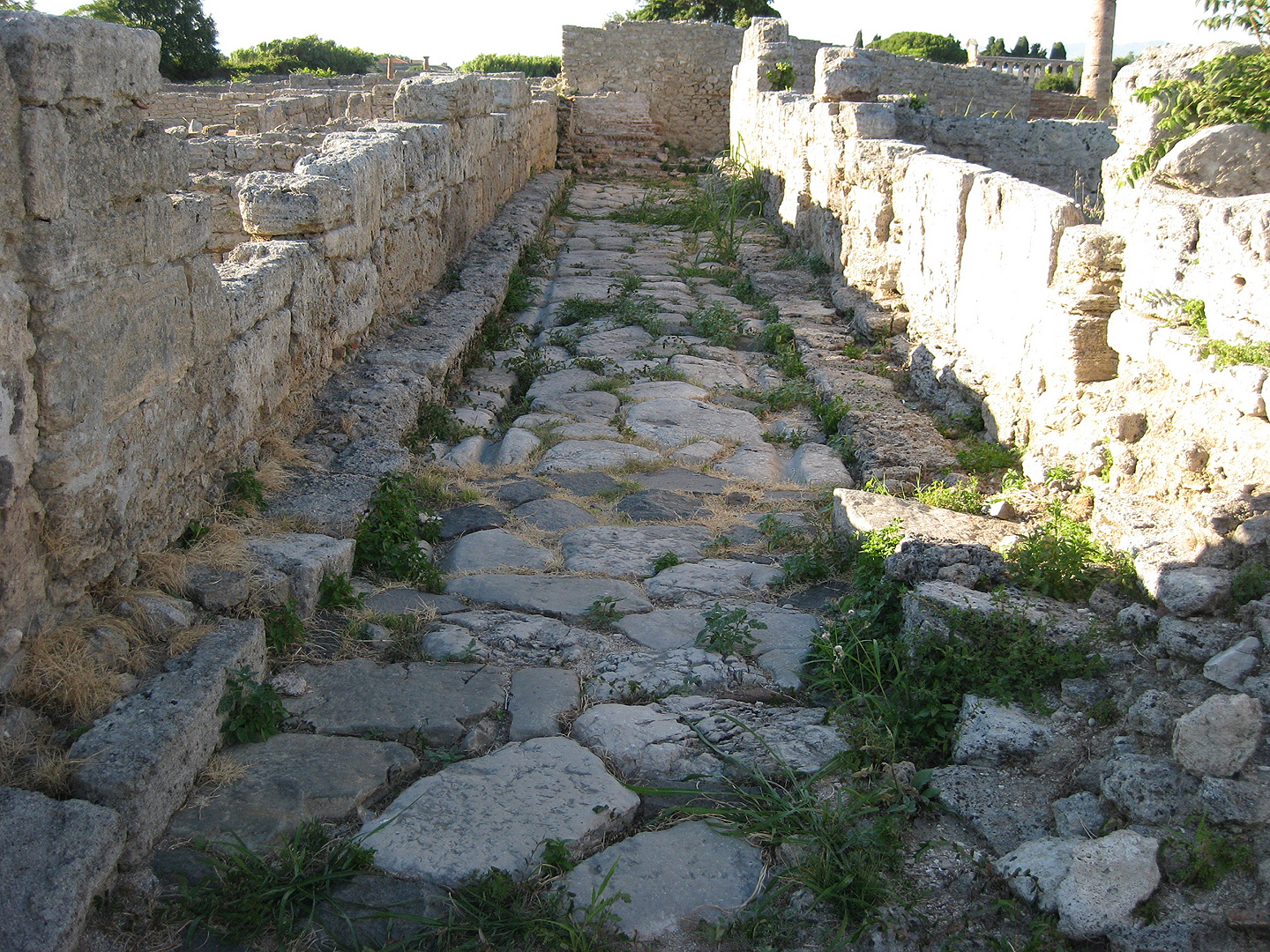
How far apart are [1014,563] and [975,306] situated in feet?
8.25

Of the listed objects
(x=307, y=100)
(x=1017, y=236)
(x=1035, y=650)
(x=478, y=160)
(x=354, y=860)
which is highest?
(x=307, y=100)

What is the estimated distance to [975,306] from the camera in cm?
558

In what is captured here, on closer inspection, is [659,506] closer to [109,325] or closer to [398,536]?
[398,536]

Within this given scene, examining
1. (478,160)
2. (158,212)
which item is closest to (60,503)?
(158,212)

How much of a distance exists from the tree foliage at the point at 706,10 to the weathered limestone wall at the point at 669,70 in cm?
1291

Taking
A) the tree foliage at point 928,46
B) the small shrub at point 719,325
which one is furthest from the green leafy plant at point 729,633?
the tree foliage at point 928,46

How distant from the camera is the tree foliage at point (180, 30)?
34438 mm

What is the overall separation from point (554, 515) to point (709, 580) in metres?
0.92

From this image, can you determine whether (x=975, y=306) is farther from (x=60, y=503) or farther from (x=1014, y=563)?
(x=60, y=503)

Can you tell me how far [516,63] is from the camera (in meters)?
40.9

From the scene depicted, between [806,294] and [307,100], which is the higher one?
[307,100]

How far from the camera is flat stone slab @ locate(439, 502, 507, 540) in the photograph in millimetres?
4363

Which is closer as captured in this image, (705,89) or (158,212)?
(158,212)

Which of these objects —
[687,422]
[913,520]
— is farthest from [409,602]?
[687,422]
